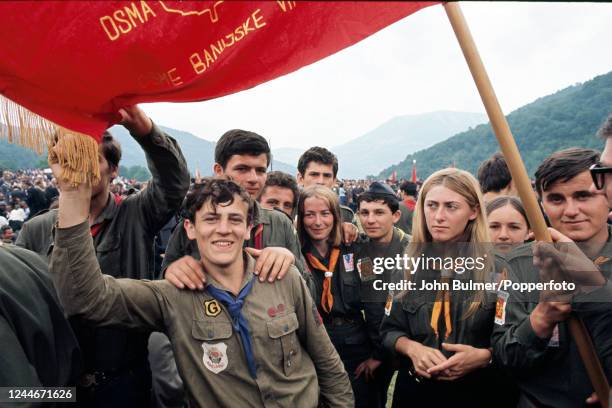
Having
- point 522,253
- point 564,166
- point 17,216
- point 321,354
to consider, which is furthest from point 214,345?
point 17,216

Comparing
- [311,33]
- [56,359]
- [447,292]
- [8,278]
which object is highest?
[311,33]

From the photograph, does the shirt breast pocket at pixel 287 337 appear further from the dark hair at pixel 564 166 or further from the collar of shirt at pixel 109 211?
the dark hair at pixel 564 166

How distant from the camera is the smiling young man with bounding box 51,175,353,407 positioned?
1.89 meters

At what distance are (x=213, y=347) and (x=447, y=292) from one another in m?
1.27

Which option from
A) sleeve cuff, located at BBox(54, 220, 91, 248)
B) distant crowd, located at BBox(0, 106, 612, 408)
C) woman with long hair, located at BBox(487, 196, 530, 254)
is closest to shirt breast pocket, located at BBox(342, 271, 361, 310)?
distant crowd, located at BBox(0, 106, 612, 408)

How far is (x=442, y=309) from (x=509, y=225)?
3.55 ft

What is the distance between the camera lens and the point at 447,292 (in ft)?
7.84

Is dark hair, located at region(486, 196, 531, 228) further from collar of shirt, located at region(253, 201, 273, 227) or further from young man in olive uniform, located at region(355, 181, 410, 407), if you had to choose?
collar of shirt, located at region(253, 201, 273, 227)

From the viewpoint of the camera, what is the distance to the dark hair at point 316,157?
4730mm

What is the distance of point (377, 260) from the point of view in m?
3.39

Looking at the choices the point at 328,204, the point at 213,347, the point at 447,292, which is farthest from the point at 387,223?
the point at 213,347

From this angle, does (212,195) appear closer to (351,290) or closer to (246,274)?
(246,274)

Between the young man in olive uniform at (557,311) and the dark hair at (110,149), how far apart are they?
84.2 inches

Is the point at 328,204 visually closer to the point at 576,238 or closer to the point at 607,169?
the point at 576,238
